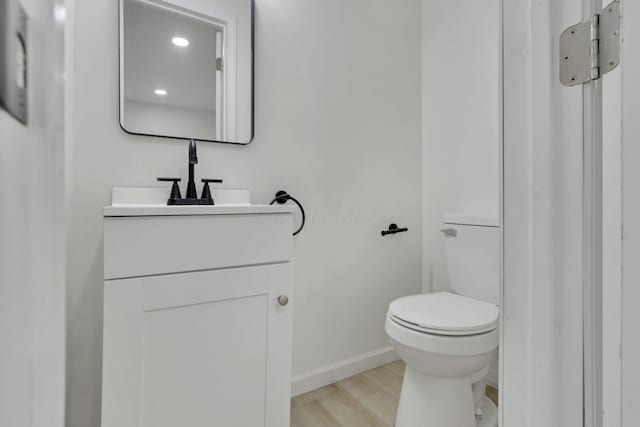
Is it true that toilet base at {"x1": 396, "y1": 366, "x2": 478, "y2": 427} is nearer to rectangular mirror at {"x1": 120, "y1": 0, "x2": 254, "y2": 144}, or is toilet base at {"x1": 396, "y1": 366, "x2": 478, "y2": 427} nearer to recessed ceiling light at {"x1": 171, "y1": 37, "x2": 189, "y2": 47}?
rectangular mirror at {"x1": 120, "y1": 0, "x2": 254, "y2": 144}

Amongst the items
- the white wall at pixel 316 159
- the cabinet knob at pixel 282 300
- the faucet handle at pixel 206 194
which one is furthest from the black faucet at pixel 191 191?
the cabinet knob at pixel 282 300

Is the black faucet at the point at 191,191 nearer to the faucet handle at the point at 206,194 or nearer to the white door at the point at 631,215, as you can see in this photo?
the faucet handle at the point at 206,194

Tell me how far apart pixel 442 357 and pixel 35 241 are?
1.13 m

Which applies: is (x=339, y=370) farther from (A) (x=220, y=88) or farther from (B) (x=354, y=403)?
(A) (x=220, y=88)

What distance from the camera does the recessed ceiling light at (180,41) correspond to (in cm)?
124

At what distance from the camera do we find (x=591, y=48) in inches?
17.6

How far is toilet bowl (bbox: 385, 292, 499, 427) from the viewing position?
1.07 m

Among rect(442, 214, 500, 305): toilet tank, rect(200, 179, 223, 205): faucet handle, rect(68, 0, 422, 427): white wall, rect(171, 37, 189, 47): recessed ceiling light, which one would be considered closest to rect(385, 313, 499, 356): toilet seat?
rect(442, 214, 500, 305): toilet tank

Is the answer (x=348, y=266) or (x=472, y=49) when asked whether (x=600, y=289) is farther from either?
(x=472, y=49)

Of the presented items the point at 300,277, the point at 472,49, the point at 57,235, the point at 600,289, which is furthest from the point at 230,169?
the point at 472,49

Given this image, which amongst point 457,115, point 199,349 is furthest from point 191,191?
point 457,115

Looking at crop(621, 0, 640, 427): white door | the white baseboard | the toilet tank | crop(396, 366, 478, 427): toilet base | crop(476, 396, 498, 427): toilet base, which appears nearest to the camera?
crop(621, 0, 640, 427): white door

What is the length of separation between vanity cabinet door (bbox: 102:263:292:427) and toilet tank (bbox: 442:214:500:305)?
0.89 meters

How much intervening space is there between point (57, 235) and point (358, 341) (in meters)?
1.62
